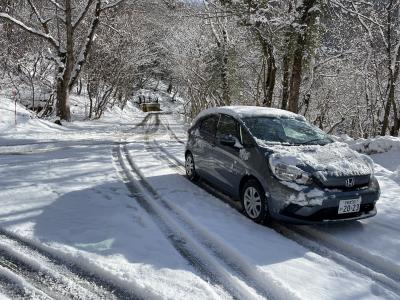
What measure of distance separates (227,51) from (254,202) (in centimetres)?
2070

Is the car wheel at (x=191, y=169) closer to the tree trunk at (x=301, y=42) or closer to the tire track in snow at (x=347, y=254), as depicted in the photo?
the tire track in snow at (x=347, y=254)

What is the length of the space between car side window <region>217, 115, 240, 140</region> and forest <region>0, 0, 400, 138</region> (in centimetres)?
751

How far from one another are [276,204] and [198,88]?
28.4m

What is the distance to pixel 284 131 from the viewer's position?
692 centimetres

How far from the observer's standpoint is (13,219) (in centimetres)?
568

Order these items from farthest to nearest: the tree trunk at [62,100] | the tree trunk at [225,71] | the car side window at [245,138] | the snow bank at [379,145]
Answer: the tree trunk at [225,71]
the tree trunk at [62,100]
the snow bank at [379,145]
the car side window at [245,138]

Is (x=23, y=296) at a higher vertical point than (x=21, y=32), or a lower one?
lower

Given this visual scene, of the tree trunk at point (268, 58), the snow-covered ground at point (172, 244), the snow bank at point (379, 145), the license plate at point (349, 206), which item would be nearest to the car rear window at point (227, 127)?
the snow-covered ground at point (172, 244)

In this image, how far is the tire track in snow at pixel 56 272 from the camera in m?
3.88

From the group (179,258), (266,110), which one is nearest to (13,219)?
(179,258)

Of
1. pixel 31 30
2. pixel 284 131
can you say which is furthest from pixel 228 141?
pixel 31 30

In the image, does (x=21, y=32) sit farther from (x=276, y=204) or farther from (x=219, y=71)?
(x=276, y=204)

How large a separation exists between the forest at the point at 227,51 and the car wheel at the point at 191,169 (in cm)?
701

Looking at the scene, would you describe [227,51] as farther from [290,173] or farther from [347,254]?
[347,254]
